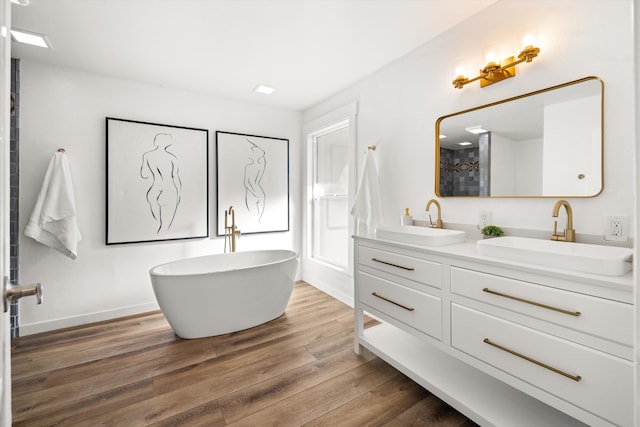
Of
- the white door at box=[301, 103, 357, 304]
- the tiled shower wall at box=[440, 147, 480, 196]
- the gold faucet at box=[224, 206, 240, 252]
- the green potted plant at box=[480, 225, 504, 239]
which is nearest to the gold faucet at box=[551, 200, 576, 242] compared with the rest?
the green potted plant at box=[480, 225, 504, 239]

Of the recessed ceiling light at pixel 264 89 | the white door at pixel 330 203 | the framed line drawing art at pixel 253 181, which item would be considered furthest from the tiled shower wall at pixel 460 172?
the framed line drawing art at pixel 253 181

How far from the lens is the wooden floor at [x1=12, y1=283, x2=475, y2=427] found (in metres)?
1.61

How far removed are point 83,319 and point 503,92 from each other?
152 inches

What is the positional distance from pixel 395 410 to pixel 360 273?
0.84m

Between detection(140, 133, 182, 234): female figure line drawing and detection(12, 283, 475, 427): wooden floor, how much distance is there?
1.11 metres

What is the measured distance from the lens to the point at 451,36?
212cm

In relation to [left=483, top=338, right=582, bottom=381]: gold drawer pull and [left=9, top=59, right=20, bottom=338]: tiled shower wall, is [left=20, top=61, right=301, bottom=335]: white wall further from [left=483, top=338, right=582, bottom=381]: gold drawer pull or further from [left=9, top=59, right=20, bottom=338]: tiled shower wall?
[left=483, top=338, right=582, bottom=381]: gold drawer pull

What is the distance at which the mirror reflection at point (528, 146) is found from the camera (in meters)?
1.49

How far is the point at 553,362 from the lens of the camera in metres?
1.17

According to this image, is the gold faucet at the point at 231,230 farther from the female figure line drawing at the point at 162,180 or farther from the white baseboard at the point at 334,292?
the white baseboard at the point at 334,292

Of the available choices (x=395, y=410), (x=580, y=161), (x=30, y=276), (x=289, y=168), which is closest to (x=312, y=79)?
(x=289, y=168)

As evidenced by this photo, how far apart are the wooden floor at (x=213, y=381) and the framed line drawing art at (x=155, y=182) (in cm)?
96

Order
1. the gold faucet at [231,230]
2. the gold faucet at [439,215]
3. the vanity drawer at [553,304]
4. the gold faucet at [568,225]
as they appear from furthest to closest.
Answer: the gold faucet at [231,230]
the gold faucet at [439,215]
the gold faucet at [568,225]
the vanity drawer at [553,304]

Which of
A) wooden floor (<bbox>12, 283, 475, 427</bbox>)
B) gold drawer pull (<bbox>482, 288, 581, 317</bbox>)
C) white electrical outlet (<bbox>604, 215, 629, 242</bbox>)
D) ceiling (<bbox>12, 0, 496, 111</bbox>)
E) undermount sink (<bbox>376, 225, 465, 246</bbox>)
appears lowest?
wooden floor (<bbox>12, 283, 475, 427</bbox>)
